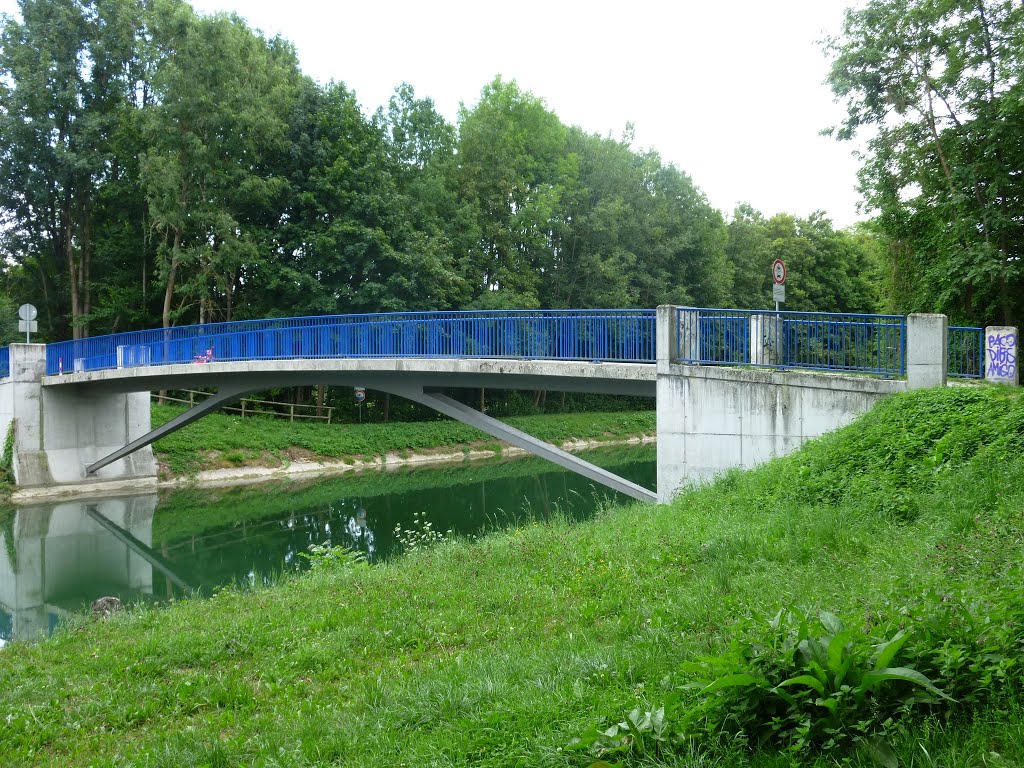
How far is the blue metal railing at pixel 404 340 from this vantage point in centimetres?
1223

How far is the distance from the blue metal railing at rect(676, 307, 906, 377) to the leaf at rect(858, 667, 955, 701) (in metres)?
7.62

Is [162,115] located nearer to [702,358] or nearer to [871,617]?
[702,358]

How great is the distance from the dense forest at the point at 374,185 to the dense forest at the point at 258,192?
10 cm

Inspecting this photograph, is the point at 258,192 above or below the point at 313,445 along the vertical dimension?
above

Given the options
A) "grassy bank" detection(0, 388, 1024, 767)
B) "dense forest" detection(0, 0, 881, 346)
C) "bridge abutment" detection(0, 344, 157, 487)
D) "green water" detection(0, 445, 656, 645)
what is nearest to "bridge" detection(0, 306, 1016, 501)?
"grassy bank" detection(0, 388, 1024, 767)

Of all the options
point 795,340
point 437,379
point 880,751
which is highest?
point 795,340

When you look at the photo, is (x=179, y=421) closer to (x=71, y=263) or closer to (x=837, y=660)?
(x=71, y=263)

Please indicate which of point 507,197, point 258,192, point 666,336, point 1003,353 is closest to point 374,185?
point 258,192

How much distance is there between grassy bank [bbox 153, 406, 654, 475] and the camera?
25.8m

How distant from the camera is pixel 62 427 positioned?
23.4 m

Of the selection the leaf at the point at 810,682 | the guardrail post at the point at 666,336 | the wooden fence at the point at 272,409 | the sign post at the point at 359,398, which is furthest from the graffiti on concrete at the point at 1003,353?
the wooden fence at the point at 272,409

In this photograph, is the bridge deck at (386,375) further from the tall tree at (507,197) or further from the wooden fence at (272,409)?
the tall tree at (507,197)

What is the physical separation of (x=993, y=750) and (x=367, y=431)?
28.9 meters

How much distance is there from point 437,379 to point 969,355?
860cm
